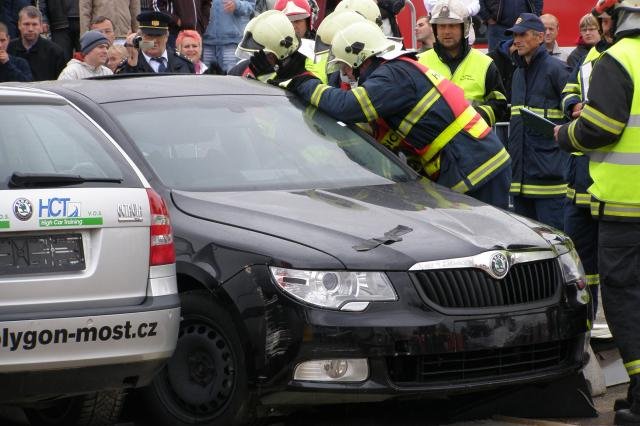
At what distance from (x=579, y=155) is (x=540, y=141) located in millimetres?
2089

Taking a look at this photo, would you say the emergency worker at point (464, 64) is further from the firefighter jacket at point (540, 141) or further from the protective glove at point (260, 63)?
the protective glove at point (260, 63)

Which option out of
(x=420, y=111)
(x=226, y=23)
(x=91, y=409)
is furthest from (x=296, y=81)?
(x=226, y=23)

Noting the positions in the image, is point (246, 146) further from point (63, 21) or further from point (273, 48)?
point (63, 21)

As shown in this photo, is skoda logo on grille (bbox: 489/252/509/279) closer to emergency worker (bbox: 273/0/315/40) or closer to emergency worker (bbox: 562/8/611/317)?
emergency worker (bbox: 562/8/611/317)

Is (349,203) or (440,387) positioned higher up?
(349,203)

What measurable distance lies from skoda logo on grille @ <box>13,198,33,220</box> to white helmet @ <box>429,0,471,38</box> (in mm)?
4738

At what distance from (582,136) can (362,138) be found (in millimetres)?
1559

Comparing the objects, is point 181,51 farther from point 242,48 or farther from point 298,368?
point 298,368

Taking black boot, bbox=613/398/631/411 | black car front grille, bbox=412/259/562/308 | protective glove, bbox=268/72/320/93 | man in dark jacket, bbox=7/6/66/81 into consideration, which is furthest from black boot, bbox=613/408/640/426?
man in dark jacket, bbox=7/6/66/81

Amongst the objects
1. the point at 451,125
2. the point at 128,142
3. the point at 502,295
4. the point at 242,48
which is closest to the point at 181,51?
the point at 242,48

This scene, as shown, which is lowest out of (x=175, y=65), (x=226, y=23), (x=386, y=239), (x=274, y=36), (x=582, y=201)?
(x=226, y=23)

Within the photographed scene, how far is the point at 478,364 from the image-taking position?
608cm

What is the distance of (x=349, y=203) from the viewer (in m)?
6.62

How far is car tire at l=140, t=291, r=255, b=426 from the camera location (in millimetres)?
6027
